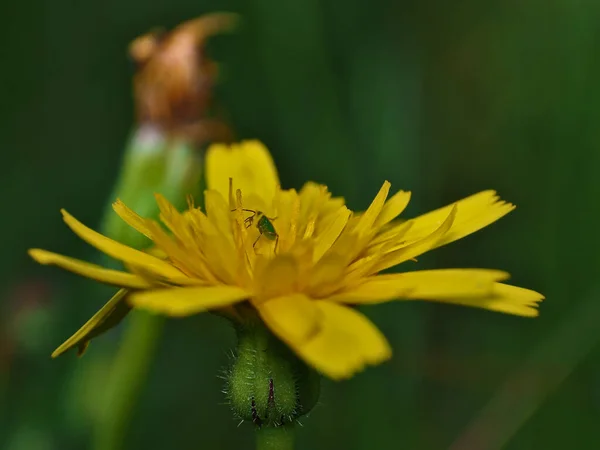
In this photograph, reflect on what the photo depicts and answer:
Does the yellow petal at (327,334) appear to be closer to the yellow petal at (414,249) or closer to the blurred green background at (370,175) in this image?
the yellow petal at (414,249)

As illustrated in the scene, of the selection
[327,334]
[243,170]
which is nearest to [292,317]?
[327,334]

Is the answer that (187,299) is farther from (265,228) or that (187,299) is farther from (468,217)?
(468,217)

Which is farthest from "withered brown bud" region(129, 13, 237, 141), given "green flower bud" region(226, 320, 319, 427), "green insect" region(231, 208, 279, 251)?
"green flower bud" region(226, 320, 319, 427)

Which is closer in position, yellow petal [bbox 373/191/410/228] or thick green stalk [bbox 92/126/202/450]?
yellow petal [bbox 373/191/410/228]

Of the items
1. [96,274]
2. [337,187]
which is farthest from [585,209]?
[96,274]

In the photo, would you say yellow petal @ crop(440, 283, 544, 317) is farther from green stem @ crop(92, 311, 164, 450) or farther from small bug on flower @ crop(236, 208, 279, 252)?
green stem @ crop(92, 311, 164, 450)

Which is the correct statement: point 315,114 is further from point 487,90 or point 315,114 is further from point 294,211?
point 294,211

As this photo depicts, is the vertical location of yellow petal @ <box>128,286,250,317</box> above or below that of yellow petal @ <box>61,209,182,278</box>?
above
